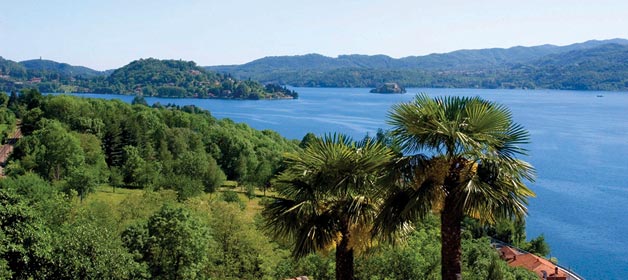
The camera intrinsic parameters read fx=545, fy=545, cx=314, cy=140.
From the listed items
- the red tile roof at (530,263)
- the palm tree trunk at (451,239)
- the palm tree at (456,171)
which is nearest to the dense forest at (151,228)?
the palm tree at (456,171)

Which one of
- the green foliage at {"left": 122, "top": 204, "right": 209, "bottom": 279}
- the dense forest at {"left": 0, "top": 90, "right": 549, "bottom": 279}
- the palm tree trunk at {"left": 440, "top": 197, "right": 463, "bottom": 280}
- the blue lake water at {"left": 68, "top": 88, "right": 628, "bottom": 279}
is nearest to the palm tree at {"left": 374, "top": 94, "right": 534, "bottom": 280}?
the palm tree trunk at {"left": 440, "top": 197, "right": 463, "bottom": 280}

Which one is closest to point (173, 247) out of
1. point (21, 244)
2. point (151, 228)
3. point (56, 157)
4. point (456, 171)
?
point (151, 228)

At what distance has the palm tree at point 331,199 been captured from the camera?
893cm

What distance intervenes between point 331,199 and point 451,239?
87.4 inches

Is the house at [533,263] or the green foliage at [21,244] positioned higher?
the green foliage at [21,244]

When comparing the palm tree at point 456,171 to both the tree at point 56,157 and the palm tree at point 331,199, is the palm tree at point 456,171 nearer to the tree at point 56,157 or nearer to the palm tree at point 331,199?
the palm tree at point 331,199

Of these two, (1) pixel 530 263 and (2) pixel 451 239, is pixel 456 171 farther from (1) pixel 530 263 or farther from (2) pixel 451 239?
(1) pixel 530 263

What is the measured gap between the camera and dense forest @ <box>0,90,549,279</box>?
17.4 meters

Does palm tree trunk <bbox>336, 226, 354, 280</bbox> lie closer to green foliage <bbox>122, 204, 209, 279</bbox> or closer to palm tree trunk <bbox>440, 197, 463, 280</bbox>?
palm tree trunk <bbox>440, 197, 463, 280</bbox>

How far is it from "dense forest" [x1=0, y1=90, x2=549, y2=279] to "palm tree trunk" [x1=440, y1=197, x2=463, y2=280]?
75 centimetres

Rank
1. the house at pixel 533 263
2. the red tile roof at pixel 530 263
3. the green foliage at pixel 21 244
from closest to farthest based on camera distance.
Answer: the green foliage at pixel 21 244 → the house at pixel 533 263 → the red tile roof at pixel 530 263

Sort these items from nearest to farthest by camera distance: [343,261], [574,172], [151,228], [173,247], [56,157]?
1. [343,261]
2. [173,247]
3. [151,228]
4. [56,157]
5. [574,172]

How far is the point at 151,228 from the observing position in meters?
22.4

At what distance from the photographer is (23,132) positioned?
6225 centimetres
